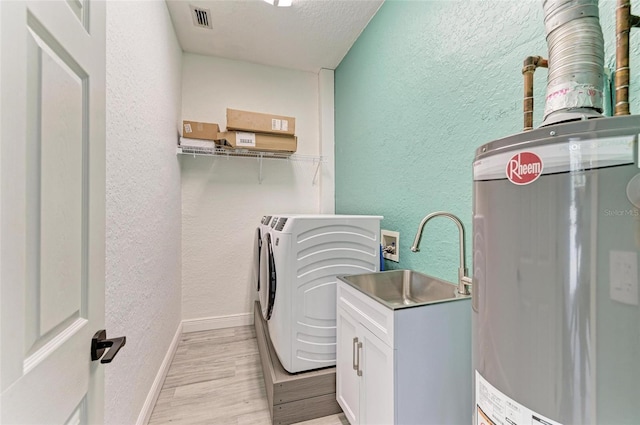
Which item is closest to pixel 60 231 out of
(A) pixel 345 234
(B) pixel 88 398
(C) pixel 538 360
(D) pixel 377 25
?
(B) pixel 88 398

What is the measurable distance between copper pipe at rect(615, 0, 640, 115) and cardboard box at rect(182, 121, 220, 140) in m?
2.70

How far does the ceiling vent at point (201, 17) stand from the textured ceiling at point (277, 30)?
0.03m

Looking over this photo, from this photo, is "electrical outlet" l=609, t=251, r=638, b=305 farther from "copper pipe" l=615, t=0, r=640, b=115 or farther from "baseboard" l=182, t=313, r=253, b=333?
"baseboard" l=182, t=313, r=253, b=333

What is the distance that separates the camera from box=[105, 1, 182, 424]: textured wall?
3.81 feet

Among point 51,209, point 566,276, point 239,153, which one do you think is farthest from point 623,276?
point 239,153

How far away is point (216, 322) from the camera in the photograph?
2.92 metres

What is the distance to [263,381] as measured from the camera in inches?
79.5

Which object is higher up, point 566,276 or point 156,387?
point 566,276

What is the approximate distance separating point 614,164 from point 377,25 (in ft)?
7.80

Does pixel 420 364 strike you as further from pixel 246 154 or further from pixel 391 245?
pixel 246 154

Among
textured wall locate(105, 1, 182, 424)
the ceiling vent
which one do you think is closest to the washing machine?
textured wall locate(105, 1, 182, 424)

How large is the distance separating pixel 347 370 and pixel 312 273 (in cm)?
59

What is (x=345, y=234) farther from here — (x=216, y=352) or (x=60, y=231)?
(x=216, y=352)

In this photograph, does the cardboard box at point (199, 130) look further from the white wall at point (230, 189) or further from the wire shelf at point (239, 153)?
the white wall at point (230, 189)
